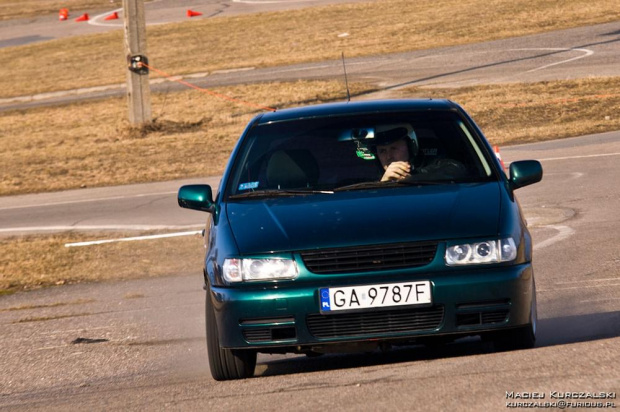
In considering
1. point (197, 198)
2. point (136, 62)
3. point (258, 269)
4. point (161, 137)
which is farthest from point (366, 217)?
point (161, 137)

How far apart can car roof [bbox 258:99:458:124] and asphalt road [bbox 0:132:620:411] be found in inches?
→ 60.0

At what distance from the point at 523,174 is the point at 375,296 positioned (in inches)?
65.5

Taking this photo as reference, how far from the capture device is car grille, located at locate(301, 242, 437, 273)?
614 cm

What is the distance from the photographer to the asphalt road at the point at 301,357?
18.4 feet

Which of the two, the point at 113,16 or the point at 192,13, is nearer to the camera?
the point at 192,13

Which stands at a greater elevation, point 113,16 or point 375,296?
point 375,296

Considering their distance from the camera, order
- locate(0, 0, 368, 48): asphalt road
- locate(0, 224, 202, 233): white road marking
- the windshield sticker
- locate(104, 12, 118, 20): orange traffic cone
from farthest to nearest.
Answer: locate(104, 12, 118, 20): orange traffic cone
locate(0, 0, 368, 48): asphalt road
locate(0, 224, 202, 233): white road marking
the windshield sticker

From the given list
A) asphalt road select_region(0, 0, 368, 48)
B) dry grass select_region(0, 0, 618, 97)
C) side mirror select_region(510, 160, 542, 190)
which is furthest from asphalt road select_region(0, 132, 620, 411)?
asphalt road select_region(0, 0, 368, 48)

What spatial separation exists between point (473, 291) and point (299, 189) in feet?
4.91

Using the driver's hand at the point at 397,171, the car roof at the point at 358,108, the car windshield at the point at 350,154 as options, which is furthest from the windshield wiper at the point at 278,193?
the car roof at the point at 358,108

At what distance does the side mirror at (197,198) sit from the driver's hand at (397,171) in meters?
1.10

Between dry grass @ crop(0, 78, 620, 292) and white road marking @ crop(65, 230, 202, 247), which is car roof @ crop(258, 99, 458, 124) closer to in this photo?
dry grass @ crop(0, 78, 620, 292)

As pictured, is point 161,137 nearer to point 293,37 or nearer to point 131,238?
point 131,238

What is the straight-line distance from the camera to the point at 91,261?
43.1 feet
